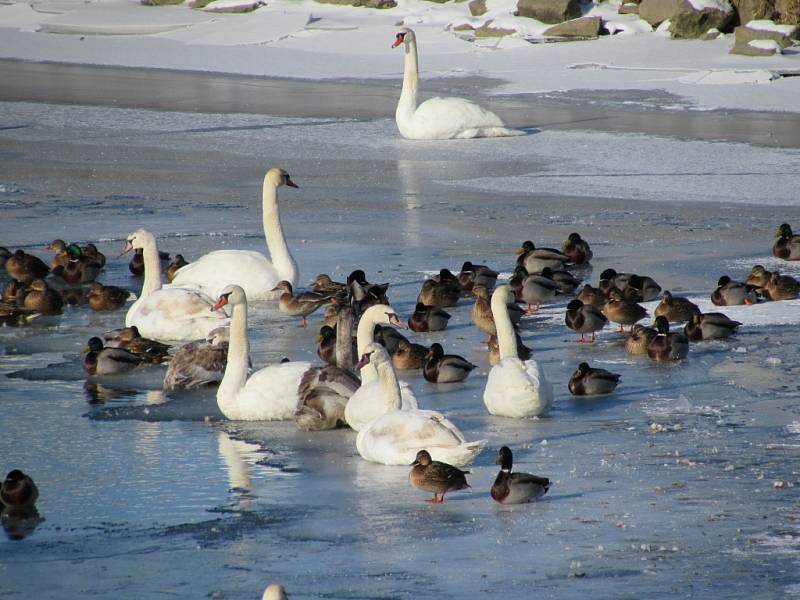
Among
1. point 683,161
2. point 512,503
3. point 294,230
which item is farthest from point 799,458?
point 683,161

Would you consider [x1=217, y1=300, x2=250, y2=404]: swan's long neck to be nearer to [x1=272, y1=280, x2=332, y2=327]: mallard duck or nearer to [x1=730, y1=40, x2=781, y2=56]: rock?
[x1=272, y1=280, x2=332, y2=327]: mallard duck

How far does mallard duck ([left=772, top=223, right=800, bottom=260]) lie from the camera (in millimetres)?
12461

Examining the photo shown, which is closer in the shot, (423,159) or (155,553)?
(155,553)

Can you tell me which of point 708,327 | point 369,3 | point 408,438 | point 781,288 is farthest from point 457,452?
point 369,3

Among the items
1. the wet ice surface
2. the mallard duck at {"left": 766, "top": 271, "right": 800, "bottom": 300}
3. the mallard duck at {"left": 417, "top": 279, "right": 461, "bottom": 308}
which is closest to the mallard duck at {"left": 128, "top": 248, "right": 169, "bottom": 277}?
the wet ice surface

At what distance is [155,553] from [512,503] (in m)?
1.57

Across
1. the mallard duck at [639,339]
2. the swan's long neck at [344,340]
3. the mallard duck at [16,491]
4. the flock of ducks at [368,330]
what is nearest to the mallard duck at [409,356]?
the flock of ducks at [368,330]

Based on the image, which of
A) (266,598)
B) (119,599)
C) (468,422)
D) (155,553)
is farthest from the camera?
(468,422)

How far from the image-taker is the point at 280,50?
34.7m

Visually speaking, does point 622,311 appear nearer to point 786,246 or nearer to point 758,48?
point 786,246

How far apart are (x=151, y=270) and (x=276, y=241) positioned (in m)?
1.18

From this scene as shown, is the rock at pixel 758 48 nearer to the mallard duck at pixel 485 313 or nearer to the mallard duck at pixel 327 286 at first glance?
the mallard duck at pixel 327 286

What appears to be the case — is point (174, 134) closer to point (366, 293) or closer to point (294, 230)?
point (294, 230)

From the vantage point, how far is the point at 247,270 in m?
11.1
